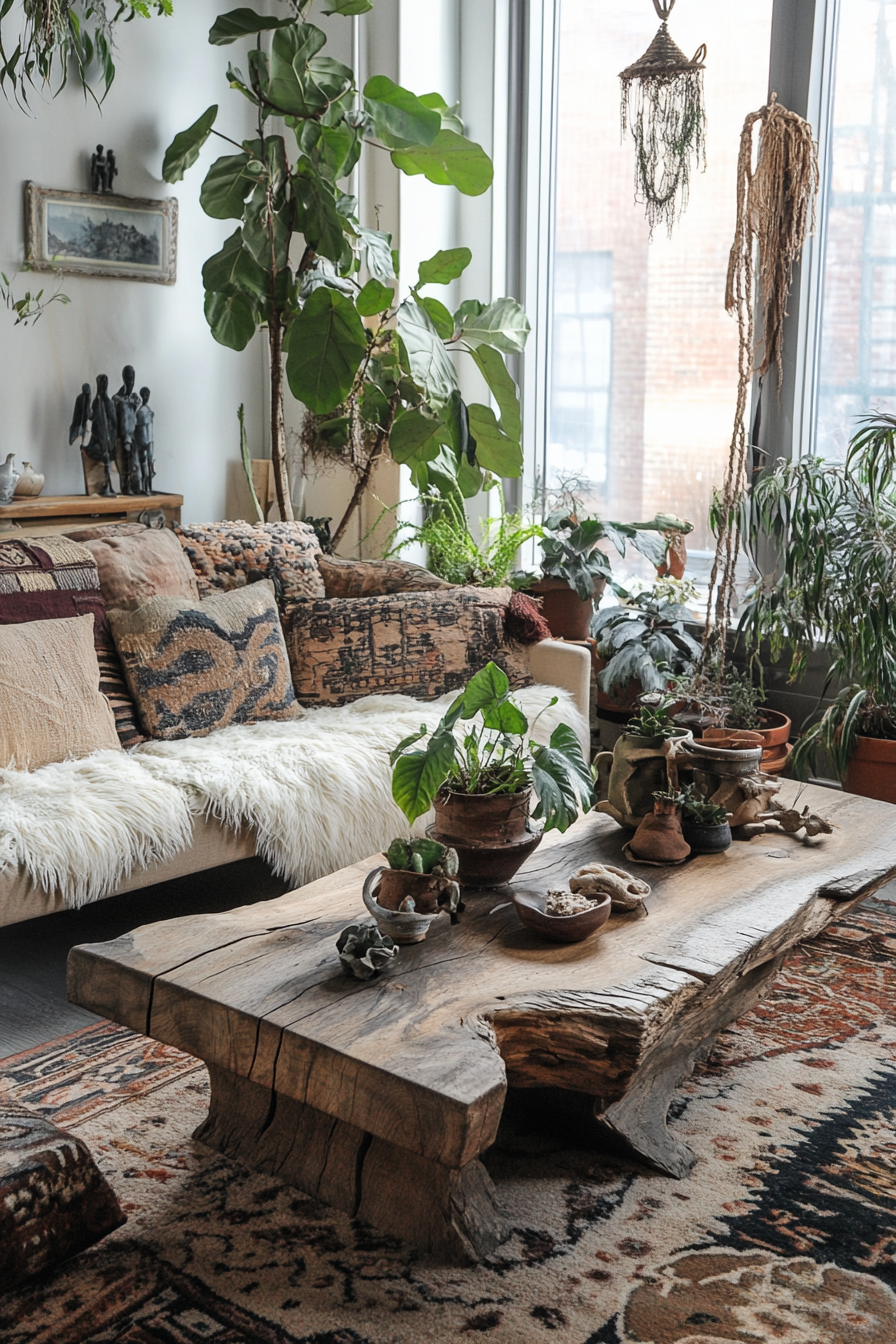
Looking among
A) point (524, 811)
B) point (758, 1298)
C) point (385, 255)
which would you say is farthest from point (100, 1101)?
point (385, 255)

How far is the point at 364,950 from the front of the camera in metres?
1.75

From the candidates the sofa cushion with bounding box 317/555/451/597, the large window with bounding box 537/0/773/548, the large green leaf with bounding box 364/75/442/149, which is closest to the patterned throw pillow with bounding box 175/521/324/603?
the sofa cushion with bounding box 317/555/451/597

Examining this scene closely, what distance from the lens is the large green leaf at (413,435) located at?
387 cm

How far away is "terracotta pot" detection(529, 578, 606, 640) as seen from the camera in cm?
400

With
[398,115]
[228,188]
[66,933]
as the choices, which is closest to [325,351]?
[228,188]

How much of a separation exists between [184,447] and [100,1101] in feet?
9.52

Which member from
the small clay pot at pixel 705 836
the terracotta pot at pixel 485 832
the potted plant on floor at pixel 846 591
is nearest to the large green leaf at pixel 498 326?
the potted plant on floor at pixel 846 591

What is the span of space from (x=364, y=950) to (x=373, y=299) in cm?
268

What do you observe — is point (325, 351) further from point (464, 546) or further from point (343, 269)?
point (464, 546)

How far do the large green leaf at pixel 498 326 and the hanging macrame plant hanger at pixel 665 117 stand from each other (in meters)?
0.57

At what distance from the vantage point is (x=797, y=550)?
3465 mm

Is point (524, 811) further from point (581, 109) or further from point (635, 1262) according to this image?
point (581, 109)

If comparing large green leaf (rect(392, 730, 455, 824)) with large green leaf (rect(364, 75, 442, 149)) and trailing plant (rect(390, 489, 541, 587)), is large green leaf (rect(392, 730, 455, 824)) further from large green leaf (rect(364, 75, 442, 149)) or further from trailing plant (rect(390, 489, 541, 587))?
large green leaf (rect(364, 75, 442, 149))

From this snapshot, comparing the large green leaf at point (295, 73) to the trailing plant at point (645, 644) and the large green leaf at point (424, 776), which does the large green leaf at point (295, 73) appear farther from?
the large green leaf at point (424, 776)
